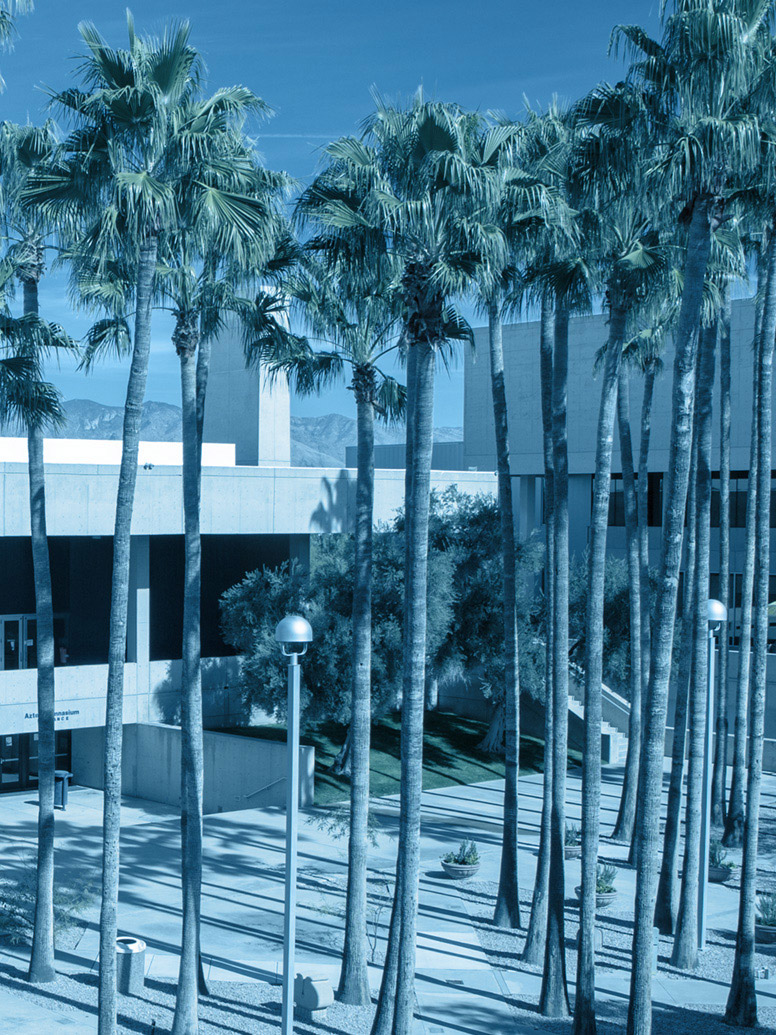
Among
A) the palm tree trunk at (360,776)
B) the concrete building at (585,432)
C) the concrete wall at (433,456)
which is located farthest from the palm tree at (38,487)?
the concrete wall at (433,456)

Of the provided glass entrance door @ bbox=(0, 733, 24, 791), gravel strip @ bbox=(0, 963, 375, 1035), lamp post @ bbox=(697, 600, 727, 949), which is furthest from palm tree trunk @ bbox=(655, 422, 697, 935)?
glass entrance door @ bbox=(0, 733, 24, 791)

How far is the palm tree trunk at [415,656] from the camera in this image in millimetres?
13336

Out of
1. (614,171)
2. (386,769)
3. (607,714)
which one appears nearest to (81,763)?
(386,769)

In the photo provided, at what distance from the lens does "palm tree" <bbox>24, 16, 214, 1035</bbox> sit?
13602 millimetres

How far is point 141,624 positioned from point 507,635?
16240mm

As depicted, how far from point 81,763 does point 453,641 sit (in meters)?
11.3

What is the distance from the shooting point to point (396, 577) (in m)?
31.4

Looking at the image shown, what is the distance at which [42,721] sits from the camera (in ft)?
56.6

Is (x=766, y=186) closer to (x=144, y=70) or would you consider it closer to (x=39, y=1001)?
(x=144, y=70)

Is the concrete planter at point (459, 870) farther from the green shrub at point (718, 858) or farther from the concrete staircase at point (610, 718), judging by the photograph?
the concrete staircase at point (610, 718)

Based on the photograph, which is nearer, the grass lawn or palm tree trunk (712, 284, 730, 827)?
palm tree trunk (712, 284, 730, 827)

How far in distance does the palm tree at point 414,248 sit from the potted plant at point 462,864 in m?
9.08

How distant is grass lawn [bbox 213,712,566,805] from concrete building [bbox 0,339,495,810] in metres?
1.87

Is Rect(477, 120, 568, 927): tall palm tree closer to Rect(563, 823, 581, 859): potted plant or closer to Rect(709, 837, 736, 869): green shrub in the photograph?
Rect(563, 823, 581, 859): potted plant
